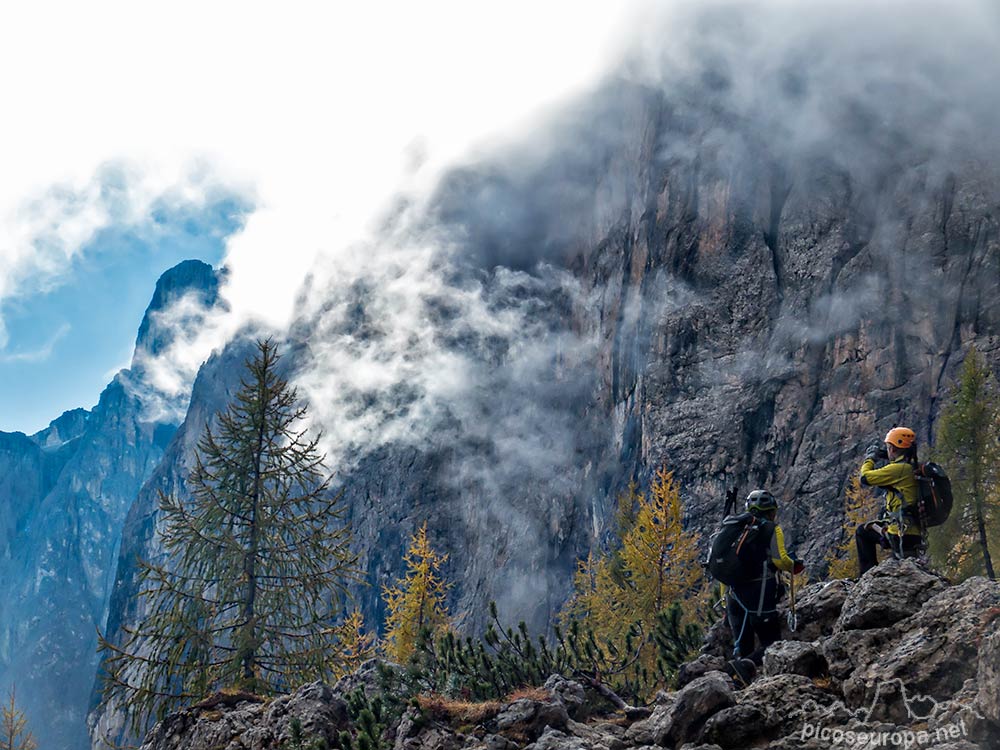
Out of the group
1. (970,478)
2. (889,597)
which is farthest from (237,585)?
(970,478)

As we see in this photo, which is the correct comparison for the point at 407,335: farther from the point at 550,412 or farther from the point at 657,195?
the point at 657,195

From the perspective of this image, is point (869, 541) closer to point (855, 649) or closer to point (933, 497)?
point (933, 497)

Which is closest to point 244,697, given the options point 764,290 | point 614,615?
point 614,615

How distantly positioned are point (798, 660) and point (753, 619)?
1.72m

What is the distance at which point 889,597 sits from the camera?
9.28 m

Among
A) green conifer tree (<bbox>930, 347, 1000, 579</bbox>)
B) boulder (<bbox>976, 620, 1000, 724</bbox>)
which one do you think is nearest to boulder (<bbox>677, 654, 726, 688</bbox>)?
boulder (<bbox>976, 620, 1000, 724</bbox>)

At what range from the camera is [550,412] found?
92.9 m

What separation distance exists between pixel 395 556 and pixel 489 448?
15.6 metres

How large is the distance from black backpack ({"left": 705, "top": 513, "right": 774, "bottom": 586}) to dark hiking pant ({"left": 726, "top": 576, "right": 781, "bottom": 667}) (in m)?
0.22

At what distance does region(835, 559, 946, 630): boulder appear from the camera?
916cm

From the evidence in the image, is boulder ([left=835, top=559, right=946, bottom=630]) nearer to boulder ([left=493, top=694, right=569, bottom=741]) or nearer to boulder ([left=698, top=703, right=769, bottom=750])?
boulder ([left=698, top=703, right=769, bottom=750])

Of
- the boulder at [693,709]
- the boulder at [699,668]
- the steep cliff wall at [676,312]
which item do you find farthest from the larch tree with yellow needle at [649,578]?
the boulder at [693,709]

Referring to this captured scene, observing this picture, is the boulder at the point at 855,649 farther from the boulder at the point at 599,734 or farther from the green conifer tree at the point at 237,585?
the green conifer tree at the point at 237,585

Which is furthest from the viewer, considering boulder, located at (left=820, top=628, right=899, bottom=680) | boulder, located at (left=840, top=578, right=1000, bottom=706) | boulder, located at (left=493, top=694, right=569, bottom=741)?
boulder, located at (left=493, top=694, right=569, bottom=741)
